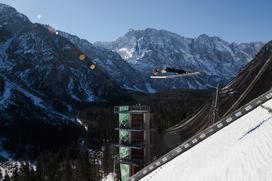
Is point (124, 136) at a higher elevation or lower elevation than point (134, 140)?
higher

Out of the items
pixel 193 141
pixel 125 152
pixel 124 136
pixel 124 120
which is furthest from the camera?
pixel 124 120

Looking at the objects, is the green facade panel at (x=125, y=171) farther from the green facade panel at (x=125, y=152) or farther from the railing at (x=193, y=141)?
the railing at (x=193, y=141)

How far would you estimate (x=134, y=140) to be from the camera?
72.4 meters

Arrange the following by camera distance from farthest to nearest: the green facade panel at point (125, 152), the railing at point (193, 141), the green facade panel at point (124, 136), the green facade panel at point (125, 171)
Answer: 1. the green facade panel at point (124, 136)
2. the green facade panel at point (125, 152)
3. the green facade panel at point (125, 171)
4. the railing at point (193, 141)

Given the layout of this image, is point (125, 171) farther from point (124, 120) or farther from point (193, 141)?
point (193, 141)

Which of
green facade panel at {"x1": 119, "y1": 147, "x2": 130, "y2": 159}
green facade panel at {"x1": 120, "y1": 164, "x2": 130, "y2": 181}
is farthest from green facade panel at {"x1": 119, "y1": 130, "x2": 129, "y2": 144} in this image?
green facade panel at {"x1": 120, "y1": 164, "x2": 130, "y2": 181}

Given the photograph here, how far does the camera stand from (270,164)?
1170cm

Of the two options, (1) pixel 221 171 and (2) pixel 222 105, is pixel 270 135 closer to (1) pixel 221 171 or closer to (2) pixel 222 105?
(1) pixel 221 171

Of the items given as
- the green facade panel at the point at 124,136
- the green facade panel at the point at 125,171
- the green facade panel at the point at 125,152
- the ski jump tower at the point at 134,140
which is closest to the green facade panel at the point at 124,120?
the ski jump tower at the point at 134,140

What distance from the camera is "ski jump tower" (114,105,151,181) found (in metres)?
70.4

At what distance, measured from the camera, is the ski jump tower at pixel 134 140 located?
7038 centimetres

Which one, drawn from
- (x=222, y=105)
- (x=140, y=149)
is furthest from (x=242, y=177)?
(x=222, y=105)

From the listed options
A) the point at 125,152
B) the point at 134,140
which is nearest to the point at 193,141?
the point at 134,140

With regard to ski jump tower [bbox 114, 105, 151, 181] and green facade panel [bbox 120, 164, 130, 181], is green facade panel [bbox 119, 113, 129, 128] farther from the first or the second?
green facade panel [bbox 120, 164, 130, 181]
